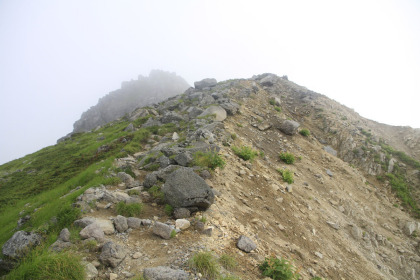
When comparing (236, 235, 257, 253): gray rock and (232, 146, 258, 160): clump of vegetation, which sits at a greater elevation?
(232, 146, 258, 160): clump of vegetation

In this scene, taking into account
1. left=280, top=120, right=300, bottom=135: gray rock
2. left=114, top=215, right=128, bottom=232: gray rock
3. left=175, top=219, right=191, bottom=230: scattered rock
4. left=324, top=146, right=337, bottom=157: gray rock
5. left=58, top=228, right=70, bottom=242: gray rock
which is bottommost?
left=324, top=146, right=337, bottom=157: gray rock

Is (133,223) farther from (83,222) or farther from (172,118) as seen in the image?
(172,118)

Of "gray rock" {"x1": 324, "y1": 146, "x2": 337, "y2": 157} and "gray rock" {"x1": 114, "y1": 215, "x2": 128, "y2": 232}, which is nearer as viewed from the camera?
"gray rock" {"x1": 114, "y1": 215, "x2": 128, "y2": 232}

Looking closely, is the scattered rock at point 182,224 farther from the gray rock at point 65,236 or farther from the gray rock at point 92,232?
the gray rock at point 65,236

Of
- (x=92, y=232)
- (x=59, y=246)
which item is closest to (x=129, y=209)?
(x=92, y=232)

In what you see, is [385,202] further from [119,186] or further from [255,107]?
[119,186]

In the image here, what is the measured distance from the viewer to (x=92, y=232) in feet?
21.3

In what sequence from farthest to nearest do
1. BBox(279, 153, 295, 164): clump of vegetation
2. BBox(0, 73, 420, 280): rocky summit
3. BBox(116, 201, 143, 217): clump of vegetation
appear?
BBox(279, 153, 295, 164): clump of vegetation < BBox(116, 201, 143, 217): clump of vegetation < BBox(0, 73, 420, 280): rocky summit

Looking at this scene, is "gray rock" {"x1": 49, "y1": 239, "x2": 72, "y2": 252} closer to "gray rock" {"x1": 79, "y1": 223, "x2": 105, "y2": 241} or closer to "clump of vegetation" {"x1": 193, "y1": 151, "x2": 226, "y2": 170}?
"gray rock" {"x1": 79, "y1": 223, "x2": 105, "y2": 241}

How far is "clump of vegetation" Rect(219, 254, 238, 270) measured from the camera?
598 centimetres

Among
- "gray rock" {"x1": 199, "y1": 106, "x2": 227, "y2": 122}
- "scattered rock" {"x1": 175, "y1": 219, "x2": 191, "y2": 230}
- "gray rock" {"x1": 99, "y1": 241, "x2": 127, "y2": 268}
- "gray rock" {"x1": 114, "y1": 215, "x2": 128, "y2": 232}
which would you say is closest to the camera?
"gray rock" {"x1": 99, "y1": 241, "x2": 127, "y2": 268}

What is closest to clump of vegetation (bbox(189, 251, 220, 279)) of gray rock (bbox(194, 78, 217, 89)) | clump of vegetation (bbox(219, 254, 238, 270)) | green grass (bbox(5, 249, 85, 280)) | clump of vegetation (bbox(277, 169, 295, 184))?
clump of vegetation (bbox(219, 254, 238, 270))

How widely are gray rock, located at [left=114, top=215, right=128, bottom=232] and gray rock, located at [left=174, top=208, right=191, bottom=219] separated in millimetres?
1688

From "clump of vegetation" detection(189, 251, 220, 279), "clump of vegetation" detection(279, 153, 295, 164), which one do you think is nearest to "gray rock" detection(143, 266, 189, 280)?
"clump of vegetation" detection(189, 251, 220, 279)
